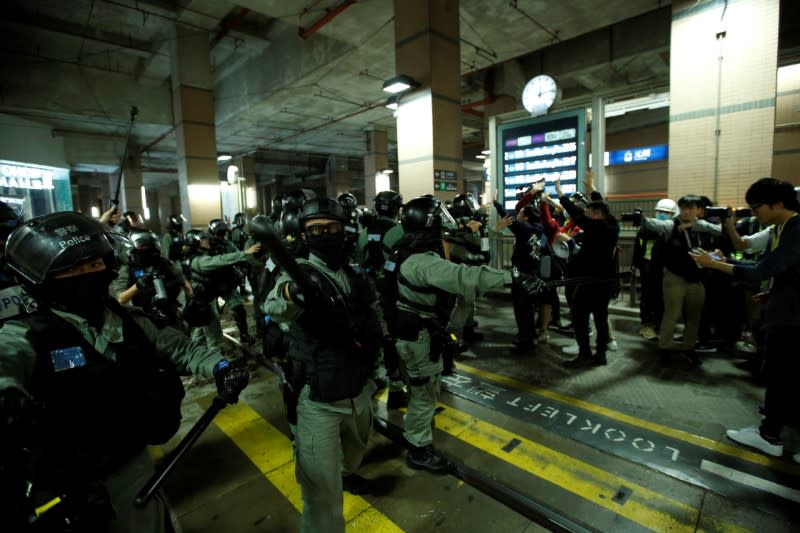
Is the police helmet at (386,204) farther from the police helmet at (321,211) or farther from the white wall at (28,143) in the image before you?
the white wall at (28,143)

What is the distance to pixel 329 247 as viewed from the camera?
89.1 inches

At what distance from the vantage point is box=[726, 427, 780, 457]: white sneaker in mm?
2918

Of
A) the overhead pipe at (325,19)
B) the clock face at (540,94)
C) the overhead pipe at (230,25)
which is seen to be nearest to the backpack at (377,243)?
the clock face at (540,94)

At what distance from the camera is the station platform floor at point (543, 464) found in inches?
95.8

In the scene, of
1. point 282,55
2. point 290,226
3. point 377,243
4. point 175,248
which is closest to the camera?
point 290,226

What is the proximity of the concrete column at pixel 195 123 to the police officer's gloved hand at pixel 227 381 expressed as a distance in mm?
11890

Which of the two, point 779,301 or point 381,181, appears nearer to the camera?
point 779,301

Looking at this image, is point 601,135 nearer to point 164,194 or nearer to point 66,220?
point 66,220

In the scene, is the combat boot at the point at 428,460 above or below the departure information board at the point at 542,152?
below

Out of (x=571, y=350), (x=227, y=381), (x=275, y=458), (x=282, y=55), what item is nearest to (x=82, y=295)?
(x=227, y=381)

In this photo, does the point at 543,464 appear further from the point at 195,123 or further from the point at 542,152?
the point at 195,123

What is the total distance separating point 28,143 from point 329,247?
11142 millimetres

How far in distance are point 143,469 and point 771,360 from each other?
4106 millimetres

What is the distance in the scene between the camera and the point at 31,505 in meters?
1.15
